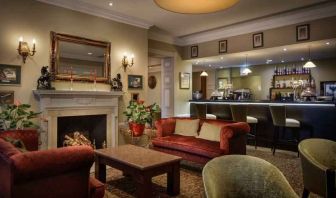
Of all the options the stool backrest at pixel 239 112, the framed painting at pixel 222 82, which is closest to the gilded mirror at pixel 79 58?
the stool backrest at pixel 239 112

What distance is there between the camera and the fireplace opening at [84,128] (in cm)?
459

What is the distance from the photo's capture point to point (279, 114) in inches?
190

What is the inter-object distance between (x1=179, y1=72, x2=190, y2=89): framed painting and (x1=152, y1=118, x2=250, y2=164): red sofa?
3.07 m

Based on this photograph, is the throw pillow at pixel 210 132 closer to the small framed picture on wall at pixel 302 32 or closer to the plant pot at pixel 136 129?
the plant pot at pixel 136 129

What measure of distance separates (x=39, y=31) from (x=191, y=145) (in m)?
3.23

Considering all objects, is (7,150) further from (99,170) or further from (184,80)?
(184,80)

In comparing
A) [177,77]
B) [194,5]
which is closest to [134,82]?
[177,77]

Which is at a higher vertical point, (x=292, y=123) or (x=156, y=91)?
(x=156, y=91)

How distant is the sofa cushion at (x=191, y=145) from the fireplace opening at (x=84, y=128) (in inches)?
52.8

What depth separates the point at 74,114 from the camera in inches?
176

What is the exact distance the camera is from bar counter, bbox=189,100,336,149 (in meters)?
4.73

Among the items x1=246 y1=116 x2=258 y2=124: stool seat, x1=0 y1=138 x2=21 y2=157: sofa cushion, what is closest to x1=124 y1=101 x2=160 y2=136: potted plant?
x1=0 y1=138 x2=21 y2=157: sofa cushion

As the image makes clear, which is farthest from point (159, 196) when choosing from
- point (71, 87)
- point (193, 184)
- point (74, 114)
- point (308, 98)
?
point (308, 98)

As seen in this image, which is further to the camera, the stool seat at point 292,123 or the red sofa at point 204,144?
the stool seat at point 292,123
